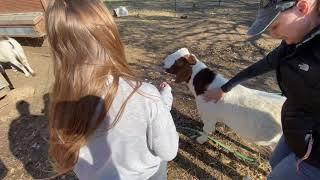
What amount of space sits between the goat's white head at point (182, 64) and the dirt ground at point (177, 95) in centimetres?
74

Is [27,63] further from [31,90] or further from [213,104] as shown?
[213,104]

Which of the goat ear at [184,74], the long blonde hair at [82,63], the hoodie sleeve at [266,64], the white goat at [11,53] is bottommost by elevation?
the white goat at [11,53]

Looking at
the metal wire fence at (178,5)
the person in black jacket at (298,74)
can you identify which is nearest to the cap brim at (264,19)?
the person in black jacket at (298,74)

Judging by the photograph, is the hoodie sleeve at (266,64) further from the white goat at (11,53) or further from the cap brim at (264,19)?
the white goat at (11,53)

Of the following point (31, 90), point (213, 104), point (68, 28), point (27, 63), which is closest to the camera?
point (68, 28)

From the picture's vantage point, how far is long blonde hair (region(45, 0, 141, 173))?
4.89ft

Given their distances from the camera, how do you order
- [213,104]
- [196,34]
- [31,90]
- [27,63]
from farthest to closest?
[196,34] < [27,63] < [31,90] < [213,104]

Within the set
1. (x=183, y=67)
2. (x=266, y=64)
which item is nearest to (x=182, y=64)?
(x=183, y=67)

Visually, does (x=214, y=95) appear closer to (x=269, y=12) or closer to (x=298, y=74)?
(x=298, y=74)

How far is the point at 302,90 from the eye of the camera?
6.03ft

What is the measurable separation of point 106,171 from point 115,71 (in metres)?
0.61

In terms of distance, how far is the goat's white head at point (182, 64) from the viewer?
12.8 feet

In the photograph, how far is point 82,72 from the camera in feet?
5.08

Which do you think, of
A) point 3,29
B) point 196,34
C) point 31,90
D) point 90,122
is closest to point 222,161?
point 90,122
